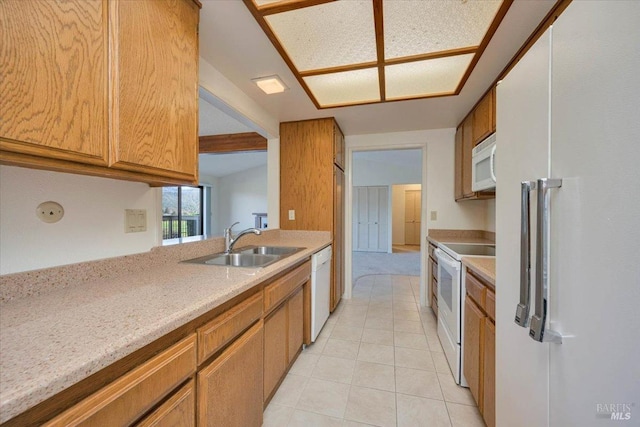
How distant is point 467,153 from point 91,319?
9.64 feet

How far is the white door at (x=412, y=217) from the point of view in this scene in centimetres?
838

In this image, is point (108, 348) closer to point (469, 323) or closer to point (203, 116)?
point (469, 323)

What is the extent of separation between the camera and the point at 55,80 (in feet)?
2.28

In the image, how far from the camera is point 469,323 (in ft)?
4.93

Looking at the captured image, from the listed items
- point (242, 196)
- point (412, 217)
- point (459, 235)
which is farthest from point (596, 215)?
point (412, 217)

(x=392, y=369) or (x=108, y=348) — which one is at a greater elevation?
(x=108, y=348)

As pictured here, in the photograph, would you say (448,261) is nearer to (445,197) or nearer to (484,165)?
(484,165)

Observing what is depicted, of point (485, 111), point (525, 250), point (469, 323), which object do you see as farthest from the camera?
point (485, 111)

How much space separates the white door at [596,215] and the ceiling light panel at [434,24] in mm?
788

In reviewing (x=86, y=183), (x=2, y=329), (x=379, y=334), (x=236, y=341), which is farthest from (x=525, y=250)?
(x=379, y=334)

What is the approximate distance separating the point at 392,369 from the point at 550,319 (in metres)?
1.48

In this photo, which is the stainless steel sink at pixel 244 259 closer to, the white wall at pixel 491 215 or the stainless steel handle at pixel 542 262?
the stainless steel handle at pixel 542 262

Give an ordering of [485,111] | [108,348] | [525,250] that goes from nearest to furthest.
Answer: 1. [108,348]
2. [525,250]
3. [485,111]

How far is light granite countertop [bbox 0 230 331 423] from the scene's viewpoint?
455 millimetres
